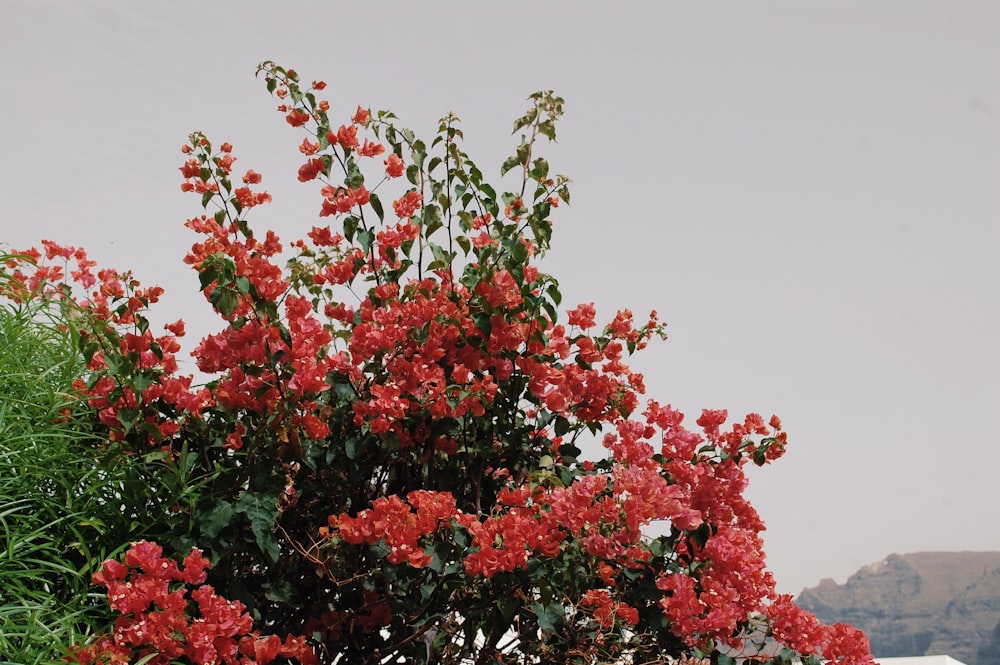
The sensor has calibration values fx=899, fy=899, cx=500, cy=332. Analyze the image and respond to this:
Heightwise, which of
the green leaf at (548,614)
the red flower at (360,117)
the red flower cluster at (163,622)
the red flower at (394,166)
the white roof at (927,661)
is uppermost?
the red flower at (360,117)

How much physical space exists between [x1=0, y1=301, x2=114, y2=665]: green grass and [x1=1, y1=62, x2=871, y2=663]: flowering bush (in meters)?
0.16

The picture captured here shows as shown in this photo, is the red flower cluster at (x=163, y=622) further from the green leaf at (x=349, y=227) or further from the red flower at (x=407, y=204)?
the red flower at (x=407, y=204)

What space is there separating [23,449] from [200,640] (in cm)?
97

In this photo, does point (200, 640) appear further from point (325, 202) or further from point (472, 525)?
point (325, 202)

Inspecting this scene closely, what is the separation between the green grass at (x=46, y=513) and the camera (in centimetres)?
228

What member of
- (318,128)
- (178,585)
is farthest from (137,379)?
(318,128)

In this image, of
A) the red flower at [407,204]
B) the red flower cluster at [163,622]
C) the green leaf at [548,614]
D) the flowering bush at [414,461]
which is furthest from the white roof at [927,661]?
the red flower cluster at [163,622]

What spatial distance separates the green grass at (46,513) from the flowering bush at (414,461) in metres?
0.16

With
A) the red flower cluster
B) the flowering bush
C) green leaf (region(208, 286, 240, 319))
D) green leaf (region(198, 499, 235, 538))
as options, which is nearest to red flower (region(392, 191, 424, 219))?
the flowering bush

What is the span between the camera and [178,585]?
2408 millimetres

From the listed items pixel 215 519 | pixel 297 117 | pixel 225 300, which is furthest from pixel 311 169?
pixel 215 519

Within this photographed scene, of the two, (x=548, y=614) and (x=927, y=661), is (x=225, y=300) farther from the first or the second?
(x=927, y=661)

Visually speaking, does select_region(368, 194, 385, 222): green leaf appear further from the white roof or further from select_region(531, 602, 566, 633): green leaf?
the white roof

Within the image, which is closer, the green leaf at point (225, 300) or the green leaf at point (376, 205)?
the green leaf at point (225, 300)
